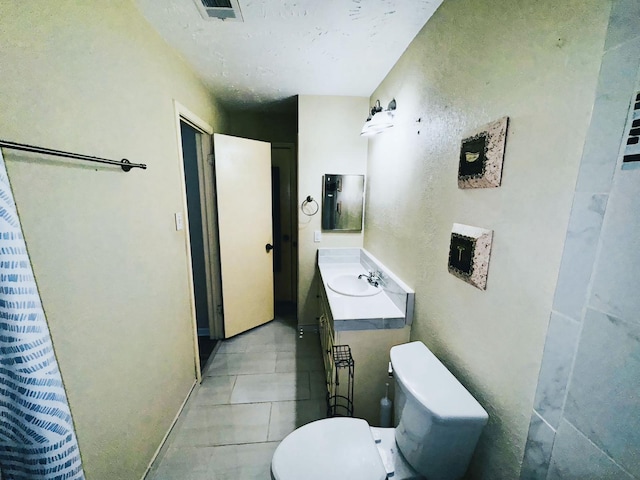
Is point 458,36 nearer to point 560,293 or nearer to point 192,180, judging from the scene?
point 560,293

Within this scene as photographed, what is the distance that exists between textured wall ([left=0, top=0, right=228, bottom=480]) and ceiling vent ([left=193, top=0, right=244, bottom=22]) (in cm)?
33

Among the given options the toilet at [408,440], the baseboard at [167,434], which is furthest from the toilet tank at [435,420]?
the baseboard at [167,434]

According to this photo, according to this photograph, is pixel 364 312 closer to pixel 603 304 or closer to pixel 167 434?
pixel 603 304

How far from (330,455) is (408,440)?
1.03 feet

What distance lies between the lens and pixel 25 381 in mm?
576

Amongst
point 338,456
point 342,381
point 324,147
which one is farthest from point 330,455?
point 324,147

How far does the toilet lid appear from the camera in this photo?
888 mm

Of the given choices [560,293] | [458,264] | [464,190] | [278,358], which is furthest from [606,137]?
[278,358]

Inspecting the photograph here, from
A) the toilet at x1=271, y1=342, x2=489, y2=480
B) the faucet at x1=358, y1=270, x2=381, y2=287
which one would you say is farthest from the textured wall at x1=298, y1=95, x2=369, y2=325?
the toilet at x1=271, y1=342, x2=489, y2=480

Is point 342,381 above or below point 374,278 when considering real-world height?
below

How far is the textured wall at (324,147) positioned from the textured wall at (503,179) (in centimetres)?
98

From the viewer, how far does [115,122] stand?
3.51 ft

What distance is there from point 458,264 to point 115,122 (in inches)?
64.2

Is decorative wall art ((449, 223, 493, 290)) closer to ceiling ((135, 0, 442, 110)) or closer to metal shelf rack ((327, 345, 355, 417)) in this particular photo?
metal shelf rack ((327, 345, 355, 417))
